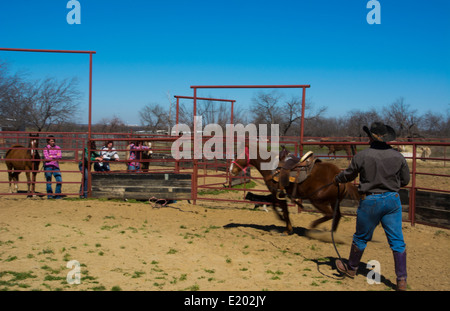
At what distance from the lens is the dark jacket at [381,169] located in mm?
4125

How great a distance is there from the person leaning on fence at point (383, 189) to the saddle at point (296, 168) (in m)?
2.17

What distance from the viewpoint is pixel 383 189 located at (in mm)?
4152

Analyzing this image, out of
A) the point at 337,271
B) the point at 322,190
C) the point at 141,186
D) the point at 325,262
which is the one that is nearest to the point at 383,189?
the point at 337,271

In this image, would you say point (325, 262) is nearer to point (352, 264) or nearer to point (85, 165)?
point (352, 264)

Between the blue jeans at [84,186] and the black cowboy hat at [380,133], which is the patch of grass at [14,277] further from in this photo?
the blue jeans at [84,186]

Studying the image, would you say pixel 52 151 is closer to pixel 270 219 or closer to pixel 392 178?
pixel 270 219

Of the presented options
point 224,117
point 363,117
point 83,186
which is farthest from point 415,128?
point 83,186

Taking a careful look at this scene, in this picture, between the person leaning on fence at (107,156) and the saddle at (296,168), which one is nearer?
the saddle at (296,168)

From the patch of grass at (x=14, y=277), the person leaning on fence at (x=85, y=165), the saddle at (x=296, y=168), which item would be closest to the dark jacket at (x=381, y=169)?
the saddle at (x=296, y=168)

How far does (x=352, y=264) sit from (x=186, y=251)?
96.1 inches

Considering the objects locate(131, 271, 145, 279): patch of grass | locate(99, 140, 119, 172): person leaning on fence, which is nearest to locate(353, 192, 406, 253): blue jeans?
locate(131, 271, 145, 279): patch of grass

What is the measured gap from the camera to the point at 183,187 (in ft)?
31.7

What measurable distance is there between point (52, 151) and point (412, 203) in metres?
9.22

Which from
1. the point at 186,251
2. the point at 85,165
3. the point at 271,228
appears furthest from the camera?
the point at 85,165
